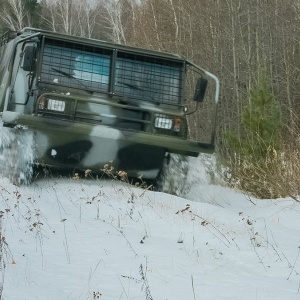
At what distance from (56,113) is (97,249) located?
13.2 feet

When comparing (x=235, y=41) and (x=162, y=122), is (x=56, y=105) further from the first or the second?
(x=235, y=41)

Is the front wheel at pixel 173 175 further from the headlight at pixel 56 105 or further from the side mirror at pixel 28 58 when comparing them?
the side mirror at pixel 28 58

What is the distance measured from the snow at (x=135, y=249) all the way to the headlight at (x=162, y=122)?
124 cm

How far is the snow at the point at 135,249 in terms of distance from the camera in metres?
5.18

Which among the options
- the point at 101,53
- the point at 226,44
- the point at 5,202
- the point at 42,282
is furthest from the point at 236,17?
the point at 42,282

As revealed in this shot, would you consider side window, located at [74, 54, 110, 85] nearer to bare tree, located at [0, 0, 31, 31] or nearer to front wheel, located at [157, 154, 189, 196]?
front wheel, located at [157, 154, 189, 196]

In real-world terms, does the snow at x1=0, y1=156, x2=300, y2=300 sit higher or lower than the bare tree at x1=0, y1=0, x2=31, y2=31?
lower

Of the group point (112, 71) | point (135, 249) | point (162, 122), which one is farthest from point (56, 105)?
point (135, 249)

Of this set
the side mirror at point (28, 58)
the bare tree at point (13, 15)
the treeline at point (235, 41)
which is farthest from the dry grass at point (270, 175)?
the bare tree at point (13, 15)

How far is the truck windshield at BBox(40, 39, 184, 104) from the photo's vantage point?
10.5 metres

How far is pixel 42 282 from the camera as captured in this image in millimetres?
5145

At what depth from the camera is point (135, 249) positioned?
6.32 metres

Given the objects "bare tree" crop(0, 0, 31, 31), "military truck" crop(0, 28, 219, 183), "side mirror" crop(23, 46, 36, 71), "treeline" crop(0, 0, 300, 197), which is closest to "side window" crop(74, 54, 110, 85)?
"military truck" crop(0, 28, 219, 183)

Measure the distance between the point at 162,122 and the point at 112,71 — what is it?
103 centimetres
